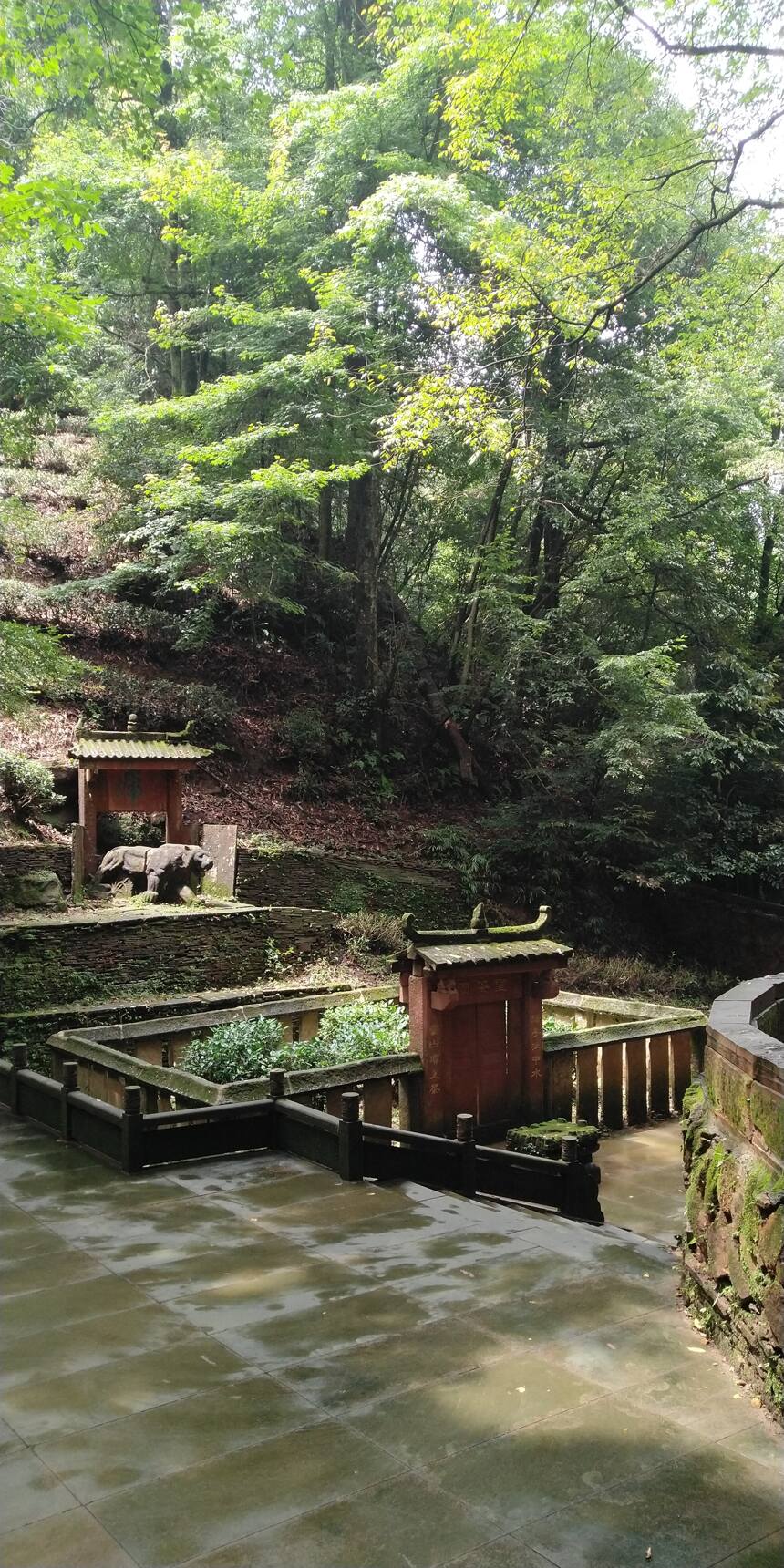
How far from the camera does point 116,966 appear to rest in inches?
543

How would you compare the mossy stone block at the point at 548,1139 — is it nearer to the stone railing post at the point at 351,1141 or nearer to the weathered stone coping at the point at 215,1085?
the weathered stone coping at the point at 215,1085

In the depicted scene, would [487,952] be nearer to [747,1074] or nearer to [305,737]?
[747,1074]

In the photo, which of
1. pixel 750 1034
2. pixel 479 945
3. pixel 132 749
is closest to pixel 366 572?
pixel 132 749

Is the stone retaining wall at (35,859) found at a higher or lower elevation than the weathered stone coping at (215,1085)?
higher

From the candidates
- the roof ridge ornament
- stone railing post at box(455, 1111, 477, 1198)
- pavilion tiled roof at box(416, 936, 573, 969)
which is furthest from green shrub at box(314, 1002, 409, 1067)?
stone railing post at box(455, 1111, 477, 1198)

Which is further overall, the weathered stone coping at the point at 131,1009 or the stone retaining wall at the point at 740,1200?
the weathered stone coping at the point at 131,1009

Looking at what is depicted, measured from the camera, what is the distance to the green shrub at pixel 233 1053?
9.81m

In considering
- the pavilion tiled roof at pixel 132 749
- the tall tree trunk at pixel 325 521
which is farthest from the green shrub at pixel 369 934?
the tall tree trunk at pixel 325 521

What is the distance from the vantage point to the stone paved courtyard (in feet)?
10.5

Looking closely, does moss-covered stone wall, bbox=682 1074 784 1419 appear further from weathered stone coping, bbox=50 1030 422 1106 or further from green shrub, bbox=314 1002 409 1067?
green shrub, bbox=314 1002 409 1067

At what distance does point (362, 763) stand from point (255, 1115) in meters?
15.9

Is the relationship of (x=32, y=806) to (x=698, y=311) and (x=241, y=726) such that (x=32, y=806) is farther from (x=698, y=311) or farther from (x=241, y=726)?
(x=698, y=311)

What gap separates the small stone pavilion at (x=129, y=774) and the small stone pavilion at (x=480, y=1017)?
23.3 feet

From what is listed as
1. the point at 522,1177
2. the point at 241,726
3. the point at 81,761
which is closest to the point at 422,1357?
the point at 522,1177
